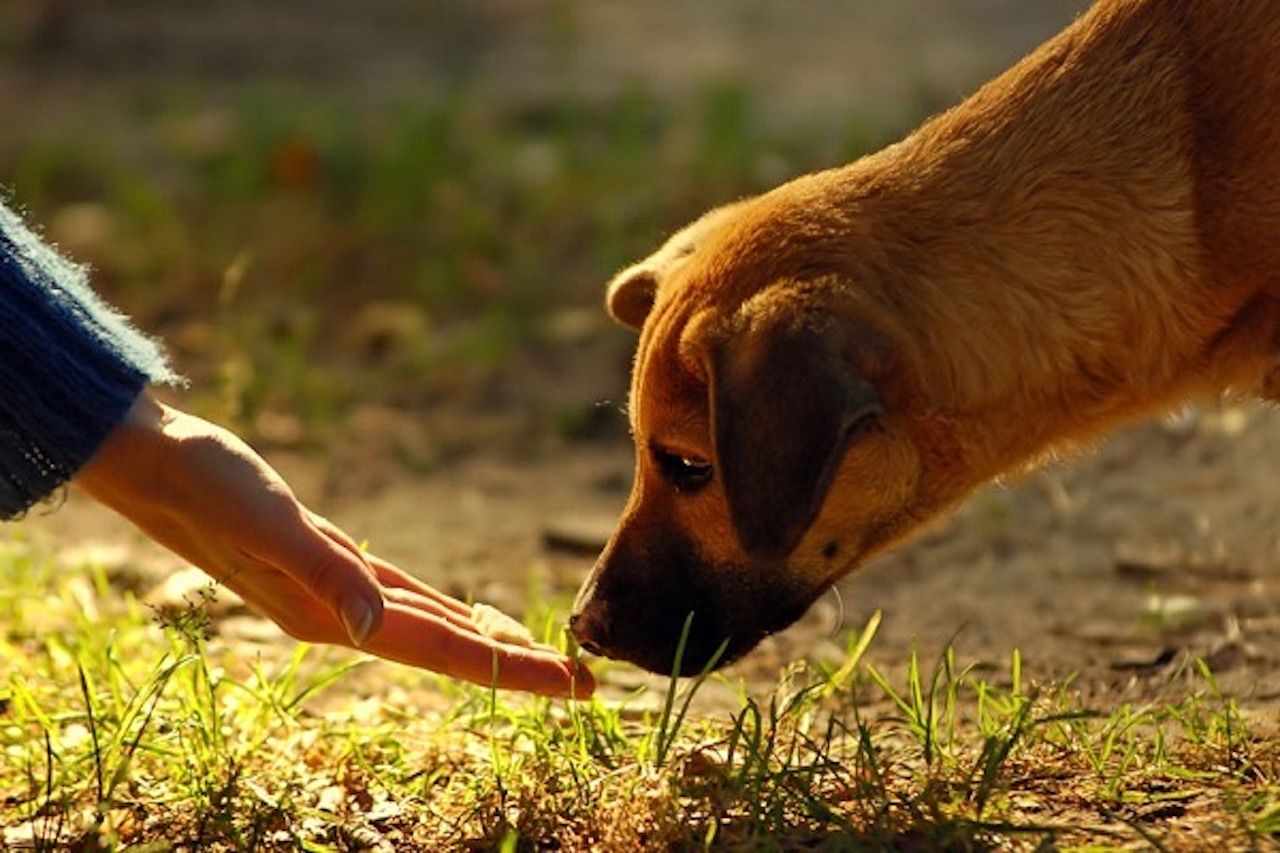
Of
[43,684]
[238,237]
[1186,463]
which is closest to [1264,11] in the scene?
[1186,463]

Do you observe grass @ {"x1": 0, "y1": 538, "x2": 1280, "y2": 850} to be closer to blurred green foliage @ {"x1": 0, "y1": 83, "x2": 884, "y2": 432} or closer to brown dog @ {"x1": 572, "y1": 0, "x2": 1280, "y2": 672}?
brown dog @ {"x1": 572, "y1": 0, "x2": 1280, "y2": 672}

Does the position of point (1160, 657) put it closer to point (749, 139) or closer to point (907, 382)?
point (907, 382)

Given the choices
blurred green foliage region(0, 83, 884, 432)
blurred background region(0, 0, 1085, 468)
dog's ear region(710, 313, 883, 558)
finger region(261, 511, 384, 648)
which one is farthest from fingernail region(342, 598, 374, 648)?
blurred green foliage region(0, 83, 884, 432)

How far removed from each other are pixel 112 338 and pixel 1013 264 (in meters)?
1.80

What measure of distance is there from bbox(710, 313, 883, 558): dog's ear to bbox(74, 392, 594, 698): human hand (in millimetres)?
729

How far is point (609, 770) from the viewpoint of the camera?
3.85m

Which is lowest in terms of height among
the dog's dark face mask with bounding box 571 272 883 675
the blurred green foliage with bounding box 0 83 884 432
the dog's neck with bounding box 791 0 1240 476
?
the dog's dark face mask with bounding box 571 272 883 675

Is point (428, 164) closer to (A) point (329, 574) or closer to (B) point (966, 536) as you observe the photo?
(B) point (966, 536)

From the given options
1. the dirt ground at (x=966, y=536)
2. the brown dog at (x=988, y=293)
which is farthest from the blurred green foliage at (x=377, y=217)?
the brown dog at (x=988, y=293)

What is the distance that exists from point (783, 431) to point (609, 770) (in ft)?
2.91

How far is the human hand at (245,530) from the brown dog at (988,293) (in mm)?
551

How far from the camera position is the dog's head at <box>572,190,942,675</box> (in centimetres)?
344

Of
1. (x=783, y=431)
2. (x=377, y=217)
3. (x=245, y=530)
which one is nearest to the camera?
(x=783, y=431)

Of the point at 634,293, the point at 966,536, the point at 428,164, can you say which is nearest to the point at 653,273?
the point at 634,293
